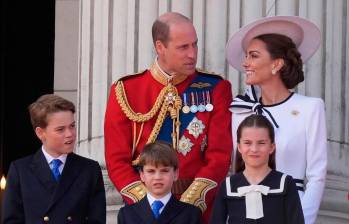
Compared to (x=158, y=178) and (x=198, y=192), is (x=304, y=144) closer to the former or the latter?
(x=198, y=192)

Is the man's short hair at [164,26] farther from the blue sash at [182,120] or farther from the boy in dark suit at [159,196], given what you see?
the boy in dark suit at [159,196]

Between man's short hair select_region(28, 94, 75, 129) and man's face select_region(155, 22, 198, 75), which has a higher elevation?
man's face select_region(155, 22, 198, 75)

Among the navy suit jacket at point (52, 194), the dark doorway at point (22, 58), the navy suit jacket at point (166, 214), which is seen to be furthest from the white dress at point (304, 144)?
the dark doorway at point (22, 58)

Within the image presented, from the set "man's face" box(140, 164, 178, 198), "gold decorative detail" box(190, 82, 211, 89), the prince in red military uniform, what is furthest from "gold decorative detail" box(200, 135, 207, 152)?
"man's face" box(140, 164, 178, 198)

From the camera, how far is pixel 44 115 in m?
6.69

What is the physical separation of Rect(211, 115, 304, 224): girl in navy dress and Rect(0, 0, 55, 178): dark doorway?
15.0ft

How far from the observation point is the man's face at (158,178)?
6406mm

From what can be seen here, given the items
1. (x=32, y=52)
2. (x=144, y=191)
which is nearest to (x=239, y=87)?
(x=144, y=191)

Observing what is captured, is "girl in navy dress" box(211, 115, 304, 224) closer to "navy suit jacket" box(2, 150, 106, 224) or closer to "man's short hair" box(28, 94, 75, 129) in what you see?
"navy suit jacket" box(2, 150, 106, 224)

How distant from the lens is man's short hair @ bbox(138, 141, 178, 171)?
21.0ft

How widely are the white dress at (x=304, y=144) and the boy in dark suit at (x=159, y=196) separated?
1.86ft

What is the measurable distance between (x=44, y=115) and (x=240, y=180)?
44.0 inches

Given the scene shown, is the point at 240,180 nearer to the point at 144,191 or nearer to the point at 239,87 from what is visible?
the point at 144,191

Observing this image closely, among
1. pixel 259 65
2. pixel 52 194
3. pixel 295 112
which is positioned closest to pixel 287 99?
pixel 295 112
